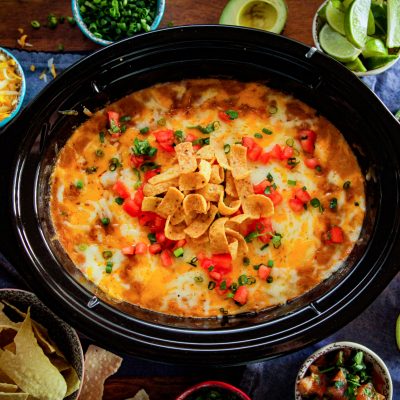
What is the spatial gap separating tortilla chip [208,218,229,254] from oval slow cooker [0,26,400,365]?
340mm

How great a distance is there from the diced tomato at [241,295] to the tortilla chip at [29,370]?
0.90 meters

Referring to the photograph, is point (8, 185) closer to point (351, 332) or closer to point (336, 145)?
point (336, 145)

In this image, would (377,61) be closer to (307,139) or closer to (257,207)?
(307,139)

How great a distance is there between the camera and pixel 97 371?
3.35 metres

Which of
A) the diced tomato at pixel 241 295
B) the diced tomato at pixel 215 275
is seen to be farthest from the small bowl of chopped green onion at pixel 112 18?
the diced tomato at pixel 241 295

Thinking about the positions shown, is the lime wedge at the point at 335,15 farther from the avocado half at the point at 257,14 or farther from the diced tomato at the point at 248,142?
the diced tomato at the point at 248,142

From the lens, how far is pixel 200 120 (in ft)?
11.1

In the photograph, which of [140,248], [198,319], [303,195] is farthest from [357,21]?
[198,319]

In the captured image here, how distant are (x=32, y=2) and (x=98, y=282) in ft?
5.16

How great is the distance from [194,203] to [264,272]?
475 mm

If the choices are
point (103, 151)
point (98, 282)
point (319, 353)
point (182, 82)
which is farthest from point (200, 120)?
point (319, 353)

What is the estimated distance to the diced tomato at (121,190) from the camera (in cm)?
331

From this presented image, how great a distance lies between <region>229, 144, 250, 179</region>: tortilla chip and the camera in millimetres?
3240

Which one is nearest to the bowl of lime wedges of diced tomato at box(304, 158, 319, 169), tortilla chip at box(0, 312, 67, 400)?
diced tomato at box(304, 158, 319, 169)
